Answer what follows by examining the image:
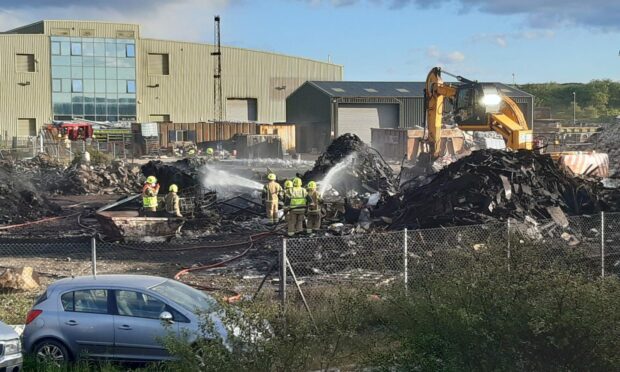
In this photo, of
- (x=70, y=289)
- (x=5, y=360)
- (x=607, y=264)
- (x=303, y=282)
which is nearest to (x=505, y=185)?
(x=607, y=264)

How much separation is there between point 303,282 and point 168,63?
2311 inches

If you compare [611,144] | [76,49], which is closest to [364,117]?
[611,144]

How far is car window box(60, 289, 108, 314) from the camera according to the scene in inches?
376

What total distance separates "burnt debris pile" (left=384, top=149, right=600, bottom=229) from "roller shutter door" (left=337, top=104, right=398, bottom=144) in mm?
41205

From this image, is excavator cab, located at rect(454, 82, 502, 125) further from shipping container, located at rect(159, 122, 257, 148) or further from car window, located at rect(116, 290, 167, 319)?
shipping container, located at rect(159, 122, 257, 148)

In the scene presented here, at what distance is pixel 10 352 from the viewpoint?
28.6 ft

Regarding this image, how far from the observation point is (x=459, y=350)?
605 centimetres

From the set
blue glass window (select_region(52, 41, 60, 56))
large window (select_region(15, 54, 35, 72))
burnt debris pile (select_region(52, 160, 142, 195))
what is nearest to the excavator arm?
burnt debris pile (select_region(52, 160, 142, 195))

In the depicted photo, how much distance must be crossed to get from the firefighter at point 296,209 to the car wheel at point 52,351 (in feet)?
32.6

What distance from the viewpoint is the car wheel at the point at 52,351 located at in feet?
30.4

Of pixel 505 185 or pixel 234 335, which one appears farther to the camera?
pixel 505 185

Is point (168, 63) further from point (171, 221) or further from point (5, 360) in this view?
point (5, 360)

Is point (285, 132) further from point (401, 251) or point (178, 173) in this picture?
point (401, 251)

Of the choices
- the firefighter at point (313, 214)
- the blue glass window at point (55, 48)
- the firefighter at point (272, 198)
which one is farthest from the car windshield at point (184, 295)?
the blue glass window at point (55, 48)
